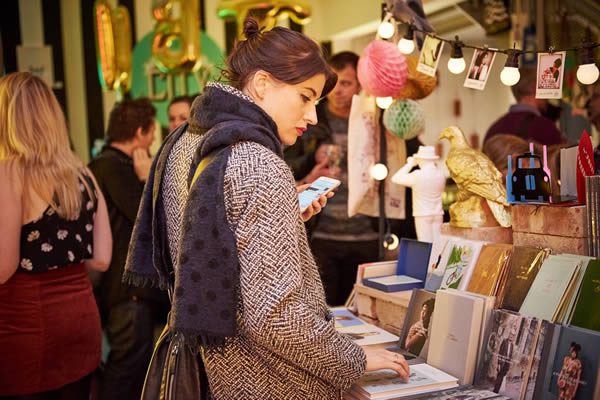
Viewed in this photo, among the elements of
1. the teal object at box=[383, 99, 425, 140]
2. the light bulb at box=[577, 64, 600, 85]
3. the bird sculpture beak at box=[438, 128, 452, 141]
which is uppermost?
→ the light bulb at box=[577, 64, 600, 85]

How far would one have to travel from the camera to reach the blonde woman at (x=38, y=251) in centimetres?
215

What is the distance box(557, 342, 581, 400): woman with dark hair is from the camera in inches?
51.1

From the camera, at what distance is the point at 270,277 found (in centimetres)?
123

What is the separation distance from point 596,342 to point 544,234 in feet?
1.29

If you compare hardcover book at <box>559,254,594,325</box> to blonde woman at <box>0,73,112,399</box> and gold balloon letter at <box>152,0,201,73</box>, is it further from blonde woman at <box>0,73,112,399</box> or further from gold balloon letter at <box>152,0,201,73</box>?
gold balloon letter at <box>152,0,201,73</box>

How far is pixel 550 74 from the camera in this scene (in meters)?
1.85

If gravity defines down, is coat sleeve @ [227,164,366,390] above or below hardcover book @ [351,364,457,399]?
above

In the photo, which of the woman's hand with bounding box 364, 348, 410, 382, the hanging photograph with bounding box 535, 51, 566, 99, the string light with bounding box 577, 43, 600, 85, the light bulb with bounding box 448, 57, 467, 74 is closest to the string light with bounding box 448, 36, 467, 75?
the light bulb with bounding box 448, 57, 467, 74

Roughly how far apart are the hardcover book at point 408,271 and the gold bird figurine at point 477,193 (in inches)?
5.9

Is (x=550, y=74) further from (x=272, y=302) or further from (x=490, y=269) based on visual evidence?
(x=272, y=302)

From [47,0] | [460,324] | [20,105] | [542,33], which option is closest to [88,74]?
[47,0]

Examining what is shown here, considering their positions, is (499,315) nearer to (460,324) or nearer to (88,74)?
(460,324)

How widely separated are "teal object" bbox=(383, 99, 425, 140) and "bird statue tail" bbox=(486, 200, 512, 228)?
0.75m

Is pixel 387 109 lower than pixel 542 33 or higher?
lower
